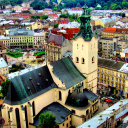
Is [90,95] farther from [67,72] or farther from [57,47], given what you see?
[57,47]

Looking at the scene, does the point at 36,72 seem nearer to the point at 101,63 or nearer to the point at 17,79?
the point at 17,79

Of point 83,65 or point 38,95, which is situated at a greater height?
point 83,65

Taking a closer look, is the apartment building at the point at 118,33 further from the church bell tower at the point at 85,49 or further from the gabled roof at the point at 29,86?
the gabled roof at the point at 29,86

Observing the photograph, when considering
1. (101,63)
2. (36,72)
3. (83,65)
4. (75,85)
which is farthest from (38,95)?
(101,63)

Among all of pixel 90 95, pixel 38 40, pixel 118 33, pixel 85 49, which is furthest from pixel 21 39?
pixel 90 95

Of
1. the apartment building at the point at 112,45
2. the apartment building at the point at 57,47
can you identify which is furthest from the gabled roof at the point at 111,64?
the apartment building at the point at 112,45
